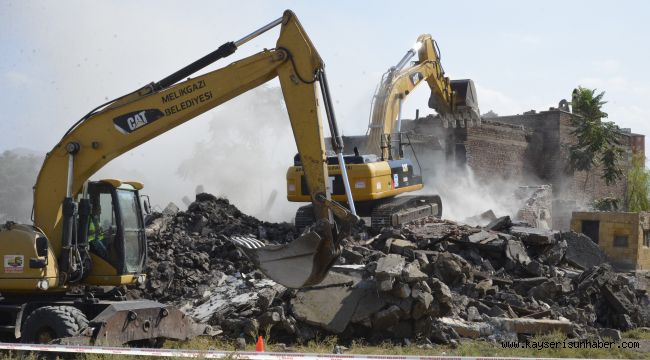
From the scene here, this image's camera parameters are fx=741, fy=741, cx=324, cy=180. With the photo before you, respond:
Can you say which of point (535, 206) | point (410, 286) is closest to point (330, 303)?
point (410, 286)

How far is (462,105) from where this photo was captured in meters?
20.1

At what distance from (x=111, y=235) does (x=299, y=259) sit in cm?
230

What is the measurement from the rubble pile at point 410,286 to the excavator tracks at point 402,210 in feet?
1.66

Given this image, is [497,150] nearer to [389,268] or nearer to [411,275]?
[389,268]

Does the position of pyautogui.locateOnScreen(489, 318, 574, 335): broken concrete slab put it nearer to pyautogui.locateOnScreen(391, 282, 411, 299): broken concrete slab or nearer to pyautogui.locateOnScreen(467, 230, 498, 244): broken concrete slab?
pyautogui.locateOnScreen(391, 282, 411, 299): broken concrete slab

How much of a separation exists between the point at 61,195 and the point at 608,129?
104ft

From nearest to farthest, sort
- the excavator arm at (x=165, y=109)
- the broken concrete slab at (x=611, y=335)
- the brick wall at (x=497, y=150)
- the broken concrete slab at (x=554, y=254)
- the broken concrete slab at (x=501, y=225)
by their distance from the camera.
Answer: the excavator arm at (x=165, y=109) < the broken concrete slab at (x=611, y=335) < the broken concrete slab at (x=554, y=254) < the broken concrete slab at (x=501, y=225) < the brick wall at (x=497, y=150)

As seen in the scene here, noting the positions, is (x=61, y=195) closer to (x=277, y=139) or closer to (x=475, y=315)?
(x=475, y=315)

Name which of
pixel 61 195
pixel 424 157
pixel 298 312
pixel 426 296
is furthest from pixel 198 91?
pixel 424 157

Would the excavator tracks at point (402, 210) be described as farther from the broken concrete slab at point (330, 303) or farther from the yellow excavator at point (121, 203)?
the yellow excavator at point (121, 203)

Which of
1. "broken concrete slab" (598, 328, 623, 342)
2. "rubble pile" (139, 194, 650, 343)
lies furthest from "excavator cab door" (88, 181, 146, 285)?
"broken concrete slab" (598, 328, 623, 342)

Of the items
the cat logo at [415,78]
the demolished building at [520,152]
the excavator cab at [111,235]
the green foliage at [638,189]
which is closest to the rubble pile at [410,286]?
the excavator cab at [111,235]

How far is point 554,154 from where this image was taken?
34219mm

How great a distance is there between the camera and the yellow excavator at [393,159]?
15.2 metres
